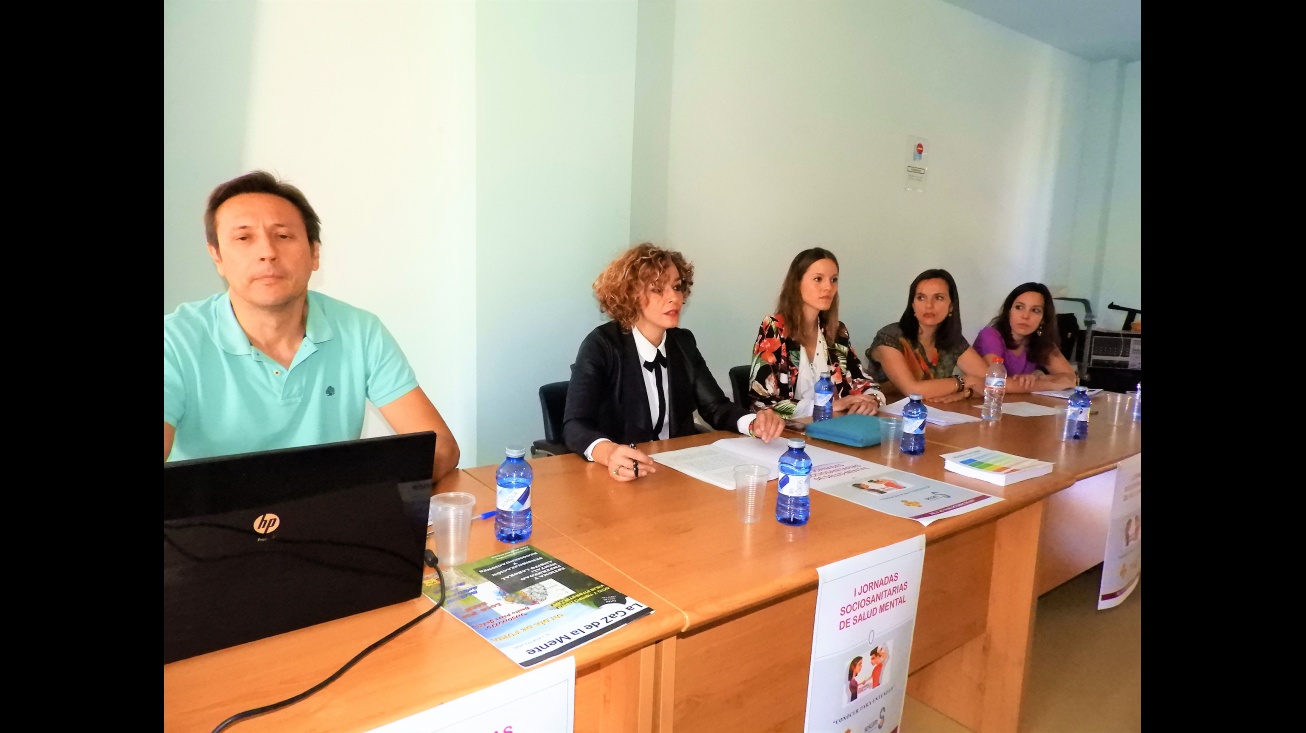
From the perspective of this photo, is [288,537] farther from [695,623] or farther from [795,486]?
[795,486]

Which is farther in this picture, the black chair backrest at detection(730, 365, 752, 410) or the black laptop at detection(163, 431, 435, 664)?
the black chair backrest at detection(730, 365, 752, 410)

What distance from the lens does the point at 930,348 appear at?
328 cm

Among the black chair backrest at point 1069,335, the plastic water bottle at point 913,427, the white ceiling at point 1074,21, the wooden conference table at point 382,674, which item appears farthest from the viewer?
the black chair backrest at point 1069,335

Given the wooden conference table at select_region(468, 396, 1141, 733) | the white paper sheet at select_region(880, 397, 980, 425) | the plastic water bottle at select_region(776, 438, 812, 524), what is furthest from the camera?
the white paper sheet at select_region(880, 397, 980, 425)

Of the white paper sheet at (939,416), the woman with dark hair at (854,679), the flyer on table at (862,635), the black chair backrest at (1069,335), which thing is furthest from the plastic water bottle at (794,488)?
the black chair backrest at (1069,335)

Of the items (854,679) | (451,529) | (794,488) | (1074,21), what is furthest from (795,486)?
(1074,21)

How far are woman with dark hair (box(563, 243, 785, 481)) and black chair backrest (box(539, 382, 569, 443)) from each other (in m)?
0.16

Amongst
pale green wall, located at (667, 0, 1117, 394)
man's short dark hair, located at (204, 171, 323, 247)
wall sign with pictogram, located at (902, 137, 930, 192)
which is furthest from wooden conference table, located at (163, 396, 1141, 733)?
wall sign with pictogram, located at (902, 137, 930, 192)

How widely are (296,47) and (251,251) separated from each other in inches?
38.2

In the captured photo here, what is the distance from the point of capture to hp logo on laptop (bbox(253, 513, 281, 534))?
87 cm

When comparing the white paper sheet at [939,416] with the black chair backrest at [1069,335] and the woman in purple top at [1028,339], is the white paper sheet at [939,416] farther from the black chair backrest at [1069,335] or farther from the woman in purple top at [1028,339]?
the black chair backrest at [1069,335]

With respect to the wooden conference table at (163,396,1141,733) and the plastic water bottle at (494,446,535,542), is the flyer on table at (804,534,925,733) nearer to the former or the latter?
the wooden conference table at (163,396,1141,733)

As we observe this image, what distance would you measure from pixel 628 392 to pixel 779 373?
0.68 metres

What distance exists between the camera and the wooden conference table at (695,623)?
2.82ft
